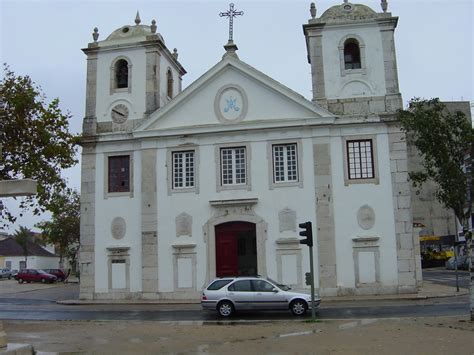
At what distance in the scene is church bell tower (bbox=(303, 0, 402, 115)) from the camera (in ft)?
A: 83.8

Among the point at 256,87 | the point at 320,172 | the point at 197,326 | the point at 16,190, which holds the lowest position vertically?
the point at 197,326

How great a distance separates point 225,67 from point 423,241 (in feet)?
125

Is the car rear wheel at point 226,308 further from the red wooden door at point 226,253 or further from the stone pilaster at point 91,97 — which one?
the stone pilaster at point 91,97

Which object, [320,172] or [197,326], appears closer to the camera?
[197,326]

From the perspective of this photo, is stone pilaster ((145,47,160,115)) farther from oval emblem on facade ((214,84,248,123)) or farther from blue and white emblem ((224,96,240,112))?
blue and white emblem ((224,96,240,112))

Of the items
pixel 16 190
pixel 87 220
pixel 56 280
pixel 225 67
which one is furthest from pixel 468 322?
pixel 56 280

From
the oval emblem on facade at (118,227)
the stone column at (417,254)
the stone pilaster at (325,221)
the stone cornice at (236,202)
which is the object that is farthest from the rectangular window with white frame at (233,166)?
the stone column at (417,254)

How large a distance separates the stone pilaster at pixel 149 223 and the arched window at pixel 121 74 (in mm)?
4273

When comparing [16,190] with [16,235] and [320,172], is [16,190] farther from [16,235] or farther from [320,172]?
[16,235]

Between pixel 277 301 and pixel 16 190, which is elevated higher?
pixel 16 190

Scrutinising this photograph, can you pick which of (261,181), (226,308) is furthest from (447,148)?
(261,181)

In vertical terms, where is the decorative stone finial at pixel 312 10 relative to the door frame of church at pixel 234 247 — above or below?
above

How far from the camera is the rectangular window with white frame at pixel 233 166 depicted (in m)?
25.6

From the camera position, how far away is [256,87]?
26.1 meters
